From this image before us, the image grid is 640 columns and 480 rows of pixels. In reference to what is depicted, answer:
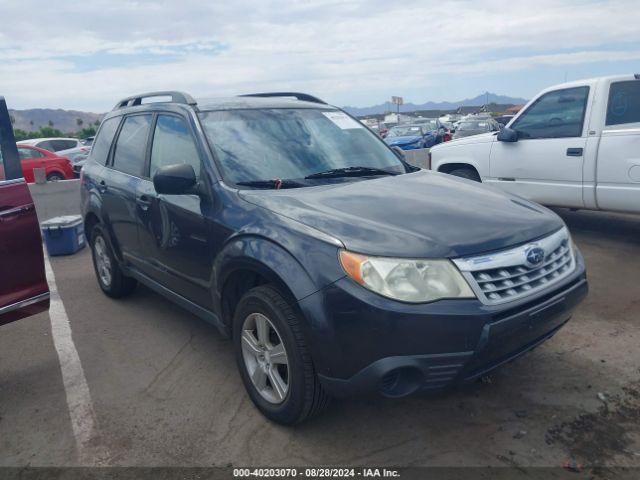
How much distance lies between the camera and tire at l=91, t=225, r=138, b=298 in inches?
200

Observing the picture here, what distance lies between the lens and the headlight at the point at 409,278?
8.14 ft

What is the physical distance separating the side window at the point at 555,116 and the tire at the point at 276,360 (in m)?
4.82

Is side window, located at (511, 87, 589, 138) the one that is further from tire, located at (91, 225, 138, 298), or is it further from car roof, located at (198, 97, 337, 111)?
tire, located at (91, 225, 138, 298)

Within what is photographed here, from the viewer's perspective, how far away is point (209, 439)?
2.99 m

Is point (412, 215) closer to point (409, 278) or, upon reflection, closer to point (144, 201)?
point (409, 278)

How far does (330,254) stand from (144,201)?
206 cm

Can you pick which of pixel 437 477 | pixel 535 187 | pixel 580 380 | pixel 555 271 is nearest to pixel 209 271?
pixel 437 477

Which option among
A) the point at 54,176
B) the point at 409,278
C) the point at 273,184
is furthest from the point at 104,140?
the point at 54,176

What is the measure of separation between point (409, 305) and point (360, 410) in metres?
1.05

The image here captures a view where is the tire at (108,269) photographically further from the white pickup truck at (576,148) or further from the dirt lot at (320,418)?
the white pickup truck at (576,148)

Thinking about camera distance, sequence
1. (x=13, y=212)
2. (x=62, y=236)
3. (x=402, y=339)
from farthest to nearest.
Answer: (x=62, y=236), (x=13, y=212), (x=402, y=339)

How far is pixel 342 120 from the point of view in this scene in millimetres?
4301

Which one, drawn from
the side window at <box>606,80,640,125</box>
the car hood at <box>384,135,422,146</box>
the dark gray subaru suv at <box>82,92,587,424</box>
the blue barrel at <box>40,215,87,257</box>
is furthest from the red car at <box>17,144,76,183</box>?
the side window at <box>606,80,640,125</box>

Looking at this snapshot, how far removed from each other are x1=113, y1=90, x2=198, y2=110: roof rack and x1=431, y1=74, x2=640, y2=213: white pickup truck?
168 inches
